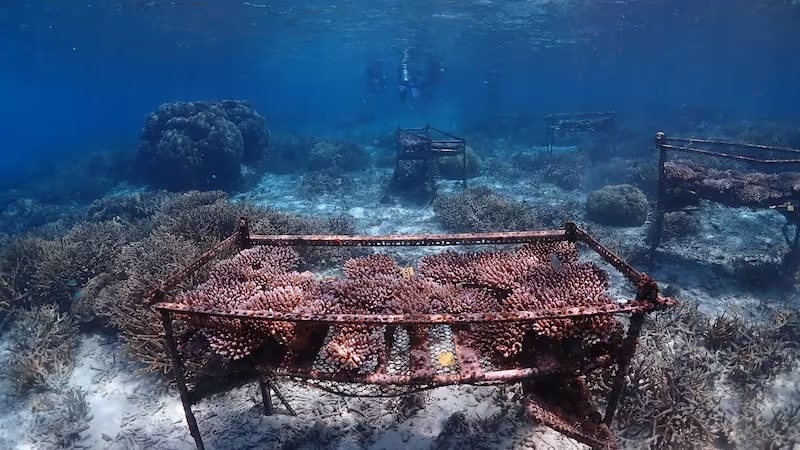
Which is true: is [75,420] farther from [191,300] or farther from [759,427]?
[759,427]

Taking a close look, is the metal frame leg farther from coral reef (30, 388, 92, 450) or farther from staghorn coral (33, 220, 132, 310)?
staghorn coral (33, 220, 132, 310)

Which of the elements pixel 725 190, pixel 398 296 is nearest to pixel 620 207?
pixel 725 190

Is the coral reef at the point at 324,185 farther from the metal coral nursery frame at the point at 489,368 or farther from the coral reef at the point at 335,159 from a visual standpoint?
the metal coral nursery frame at the point at 489,368

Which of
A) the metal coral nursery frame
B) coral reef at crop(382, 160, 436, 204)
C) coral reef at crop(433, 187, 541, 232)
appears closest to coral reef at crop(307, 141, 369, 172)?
coral reef at crop(382, 160, 436, 204)

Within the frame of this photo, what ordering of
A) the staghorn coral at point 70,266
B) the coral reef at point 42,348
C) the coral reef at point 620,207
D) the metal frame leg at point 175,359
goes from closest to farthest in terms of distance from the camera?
the metal frame leg at point 175,359 → the coral reef at point 42,348 → the staghorn coral at point 70,266 → the coral reef at point 620,207

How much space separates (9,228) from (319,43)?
117 ft

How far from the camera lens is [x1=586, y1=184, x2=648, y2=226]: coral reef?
11.9 meters

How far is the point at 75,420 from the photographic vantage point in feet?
16.6

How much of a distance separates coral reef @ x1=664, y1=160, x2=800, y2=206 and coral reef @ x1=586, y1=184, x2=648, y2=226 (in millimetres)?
2946

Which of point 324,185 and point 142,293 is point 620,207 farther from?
point 142,293

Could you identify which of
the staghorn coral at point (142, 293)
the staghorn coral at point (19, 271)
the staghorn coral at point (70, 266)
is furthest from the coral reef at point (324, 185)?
the staghorn coral at point (19, 271)

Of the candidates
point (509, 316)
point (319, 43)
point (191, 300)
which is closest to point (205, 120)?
point (191, 300)

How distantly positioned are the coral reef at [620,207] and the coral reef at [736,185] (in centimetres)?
295

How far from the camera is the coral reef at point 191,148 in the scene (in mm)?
16953
